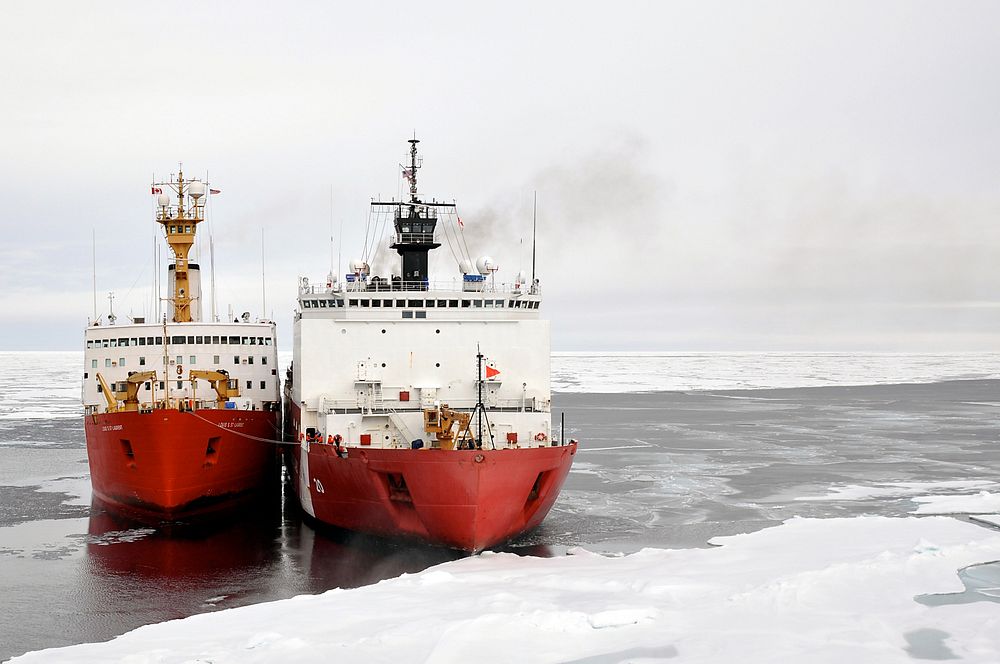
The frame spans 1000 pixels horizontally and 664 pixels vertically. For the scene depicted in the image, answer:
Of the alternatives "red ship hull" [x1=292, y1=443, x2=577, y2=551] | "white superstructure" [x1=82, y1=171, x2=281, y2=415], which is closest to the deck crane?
"white superstructure" [x1=82, y1=171, x2=281, y2=415]

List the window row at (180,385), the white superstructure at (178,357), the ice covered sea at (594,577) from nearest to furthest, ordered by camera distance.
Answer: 1. the ice covered sea at (594,577)
2. the window row at (180,385)
3. the white superstructure at (178,357)

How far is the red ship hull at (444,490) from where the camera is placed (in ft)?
69.3

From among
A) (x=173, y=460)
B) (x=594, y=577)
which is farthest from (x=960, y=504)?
(x=173, y=460)

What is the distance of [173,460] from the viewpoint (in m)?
26.5

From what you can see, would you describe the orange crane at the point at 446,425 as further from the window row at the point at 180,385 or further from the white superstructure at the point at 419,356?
the window row at the point at 180,385

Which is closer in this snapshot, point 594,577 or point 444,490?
point 594,577

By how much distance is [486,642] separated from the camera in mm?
14555

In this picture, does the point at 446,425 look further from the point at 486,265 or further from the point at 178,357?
the point at 178,357

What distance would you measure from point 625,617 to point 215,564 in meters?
10.8

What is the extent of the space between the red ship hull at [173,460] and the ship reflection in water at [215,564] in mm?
688

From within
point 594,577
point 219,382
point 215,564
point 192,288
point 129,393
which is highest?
point 192,288

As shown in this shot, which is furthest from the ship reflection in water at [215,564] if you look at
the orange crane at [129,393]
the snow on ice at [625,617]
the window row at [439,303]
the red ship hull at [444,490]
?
the window row at [439,303]

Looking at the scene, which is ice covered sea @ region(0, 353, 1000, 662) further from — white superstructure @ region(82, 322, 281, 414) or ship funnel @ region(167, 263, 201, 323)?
ship funnel @ region(167, 263, 201, 323)

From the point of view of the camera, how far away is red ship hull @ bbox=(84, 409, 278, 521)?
26.4 metres
